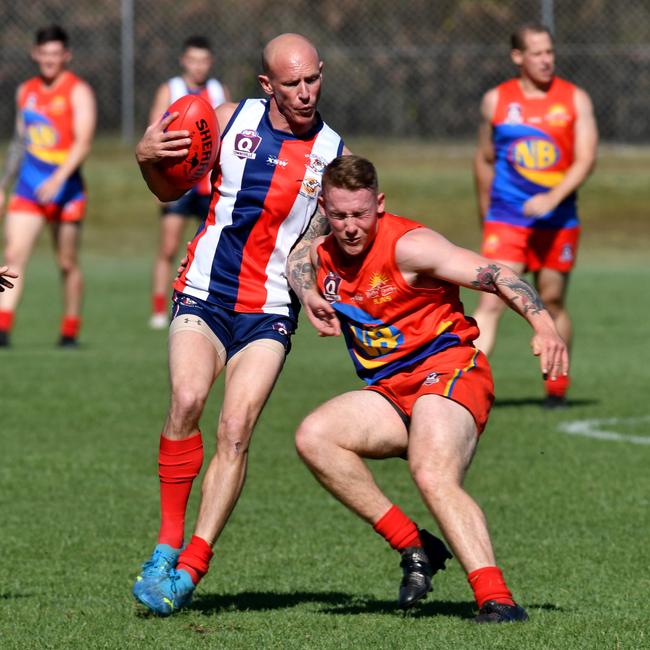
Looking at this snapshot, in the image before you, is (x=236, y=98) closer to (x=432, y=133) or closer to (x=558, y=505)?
(x=432, y=133)

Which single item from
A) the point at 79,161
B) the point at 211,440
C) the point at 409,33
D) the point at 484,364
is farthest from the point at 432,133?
the point at 484,364

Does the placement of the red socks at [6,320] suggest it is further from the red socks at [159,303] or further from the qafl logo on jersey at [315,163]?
the qafl logo on jersey at [315,163]

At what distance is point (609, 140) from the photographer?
25.8 meters

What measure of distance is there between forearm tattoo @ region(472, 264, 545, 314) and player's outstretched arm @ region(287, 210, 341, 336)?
0.57 meters

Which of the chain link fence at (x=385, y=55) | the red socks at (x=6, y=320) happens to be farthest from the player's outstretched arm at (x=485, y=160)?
the chain link fence at (x=385, y=55)

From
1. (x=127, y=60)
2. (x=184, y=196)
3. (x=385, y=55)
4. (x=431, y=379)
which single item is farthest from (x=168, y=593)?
(x=385, y=55)

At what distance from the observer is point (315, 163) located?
654 cm

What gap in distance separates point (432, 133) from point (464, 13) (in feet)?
6.99

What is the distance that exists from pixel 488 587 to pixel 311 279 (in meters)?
1.42

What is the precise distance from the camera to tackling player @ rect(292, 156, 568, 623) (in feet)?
18.9

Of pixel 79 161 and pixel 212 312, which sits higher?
pixel 79 161

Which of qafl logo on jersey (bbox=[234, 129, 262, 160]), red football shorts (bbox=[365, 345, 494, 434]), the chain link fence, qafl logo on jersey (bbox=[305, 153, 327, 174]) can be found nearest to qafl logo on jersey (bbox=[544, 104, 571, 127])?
qafl logo on jersey (bbox=[305, 153, 327, 174])

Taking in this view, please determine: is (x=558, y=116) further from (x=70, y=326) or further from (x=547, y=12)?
(x=547, y=12)

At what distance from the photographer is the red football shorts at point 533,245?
11.0 m
